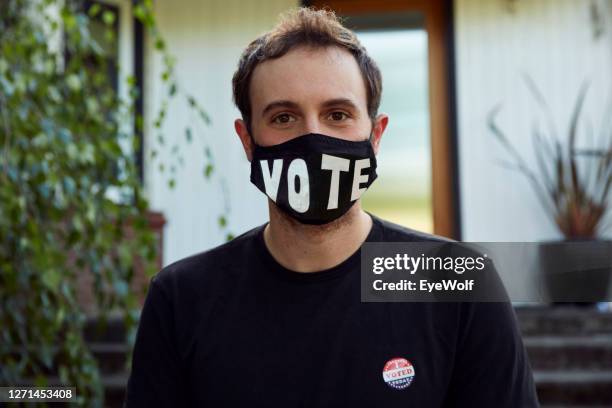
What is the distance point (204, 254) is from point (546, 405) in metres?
2.95

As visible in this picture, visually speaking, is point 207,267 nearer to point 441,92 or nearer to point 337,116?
point 337,116

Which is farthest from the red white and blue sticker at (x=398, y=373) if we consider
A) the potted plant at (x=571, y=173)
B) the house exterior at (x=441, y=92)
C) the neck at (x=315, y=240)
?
the house exterior at (x=441, y=92)

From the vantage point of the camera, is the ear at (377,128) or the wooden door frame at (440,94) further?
the wooden door frame at (440,94)

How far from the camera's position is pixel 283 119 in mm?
1663

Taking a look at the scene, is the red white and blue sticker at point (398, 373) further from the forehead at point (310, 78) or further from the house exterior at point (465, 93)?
the house exterior at point (465, 93)

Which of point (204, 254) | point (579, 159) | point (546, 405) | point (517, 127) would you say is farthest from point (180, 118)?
point (204, 254)

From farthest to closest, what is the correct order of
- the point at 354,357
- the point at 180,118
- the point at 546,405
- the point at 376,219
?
the point at 180,118
the point at 546,405
the point at 376,219
the point at 354,357

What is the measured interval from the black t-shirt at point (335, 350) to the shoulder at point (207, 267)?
0.19ft

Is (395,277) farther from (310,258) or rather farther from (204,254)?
(204,254)

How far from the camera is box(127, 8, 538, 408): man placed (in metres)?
1.52

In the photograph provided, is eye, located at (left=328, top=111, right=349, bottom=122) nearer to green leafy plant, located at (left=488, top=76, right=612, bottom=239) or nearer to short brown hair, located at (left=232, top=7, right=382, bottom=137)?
short brown hair, located at (left=232, top=7, right=382, bottom=137)

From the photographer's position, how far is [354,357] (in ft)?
4.98

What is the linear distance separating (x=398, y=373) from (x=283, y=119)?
591 mm

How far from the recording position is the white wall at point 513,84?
5.50 metres
